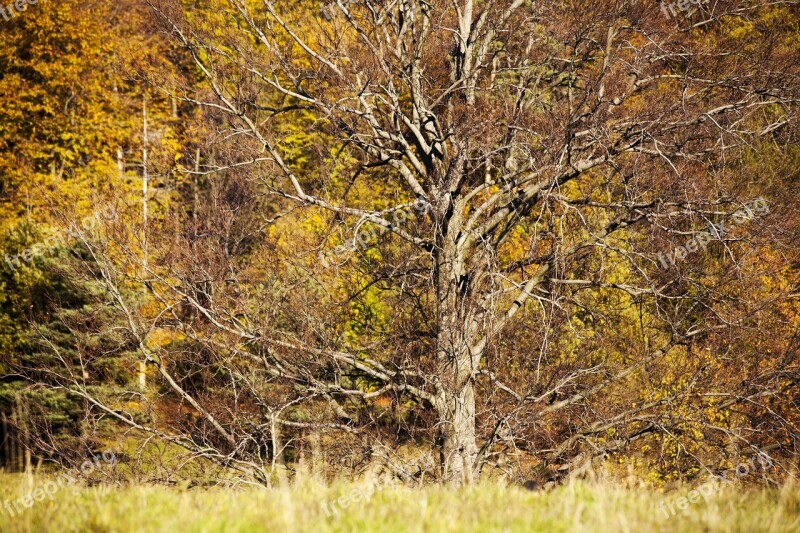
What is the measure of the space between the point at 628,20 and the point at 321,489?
22.7 ft

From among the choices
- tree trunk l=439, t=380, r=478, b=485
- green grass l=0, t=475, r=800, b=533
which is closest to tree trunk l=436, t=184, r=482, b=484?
tree trunk l=439, t=380, r=478, b=485

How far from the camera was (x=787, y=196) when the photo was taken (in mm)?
10047

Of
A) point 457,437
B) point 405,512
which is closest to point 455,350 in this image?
point 457,437

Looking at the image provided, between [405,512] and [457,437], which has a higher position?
[405,512]

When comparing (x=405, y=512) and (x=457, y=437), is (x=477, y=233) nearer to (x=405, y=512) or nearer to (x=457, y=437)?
(x=457, y=437)

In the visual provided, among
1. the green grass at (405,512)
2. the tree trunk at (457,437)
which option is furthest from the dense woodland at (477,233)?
the green grass at (405,512)

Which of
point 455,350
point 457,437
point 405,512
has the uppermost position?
point 455,350

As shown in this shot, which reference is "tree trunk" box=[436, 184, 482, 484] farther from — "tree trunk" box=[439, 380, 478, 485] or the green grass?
the green grass

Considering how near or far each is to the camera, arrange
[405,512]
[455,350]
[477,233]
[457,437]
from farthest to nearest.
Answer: [477,233] < [455,350] < [457,437] < [405,512]

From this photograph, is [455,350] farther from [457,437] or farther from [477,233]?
[477,233]

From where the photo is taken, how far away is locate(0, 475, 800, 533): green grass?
10.8 feet

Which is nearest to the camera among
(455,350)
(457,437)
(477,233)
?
(457,437)

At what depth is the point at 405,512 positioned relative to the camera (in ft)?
11.7

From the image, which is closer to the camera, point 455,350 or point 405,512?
point 405,512
